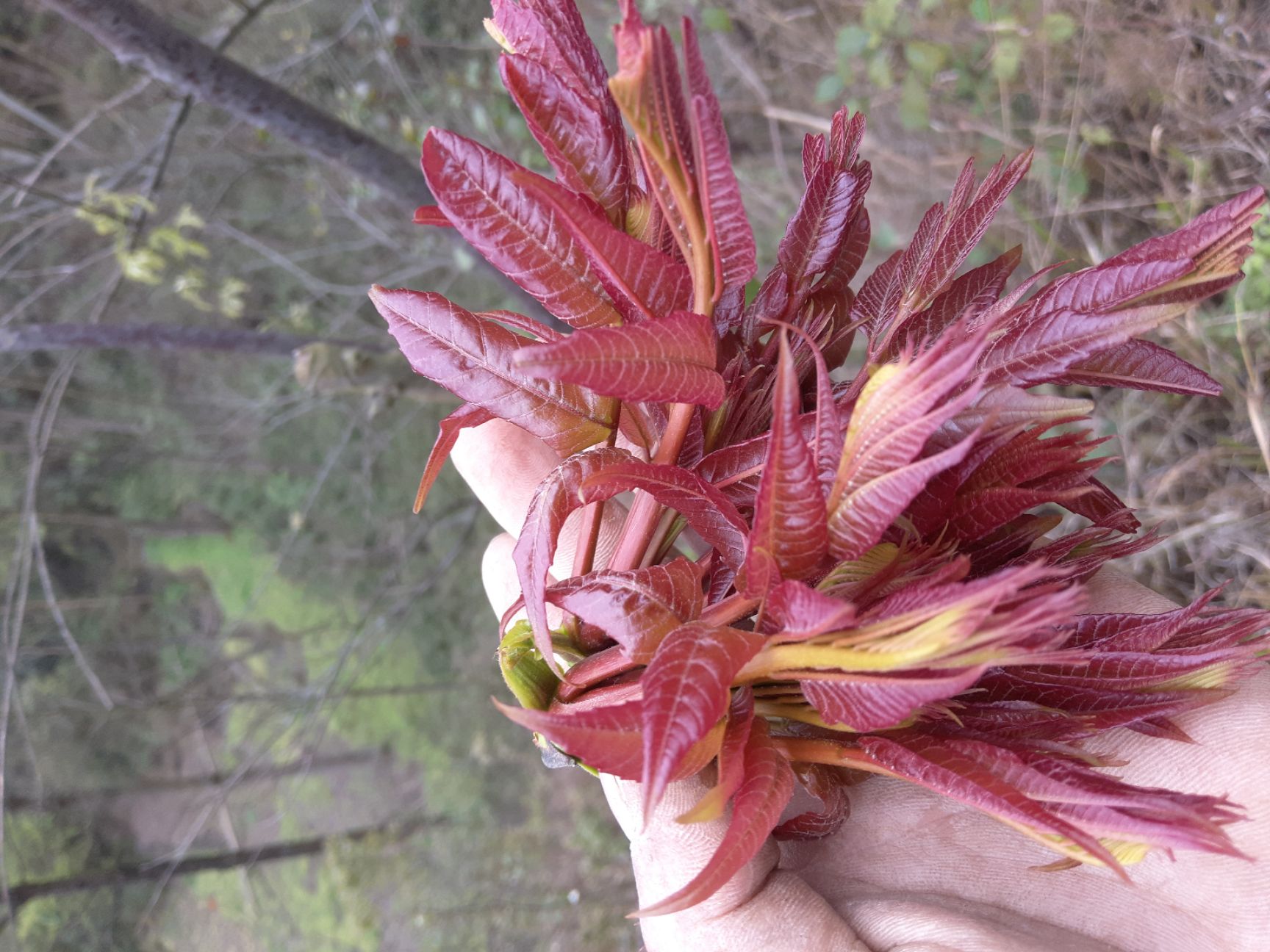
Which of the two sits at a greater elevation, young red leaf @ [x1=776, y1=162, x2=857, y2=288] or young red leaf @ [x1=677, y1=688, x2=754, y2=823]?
young red leaf @ [x1=776, y1=162, x2=857, y2=288]

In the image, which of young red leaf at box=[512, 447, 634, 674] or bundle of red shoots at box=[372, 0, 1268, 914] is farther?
young red leaf at box=[512, 447, 634, 674]

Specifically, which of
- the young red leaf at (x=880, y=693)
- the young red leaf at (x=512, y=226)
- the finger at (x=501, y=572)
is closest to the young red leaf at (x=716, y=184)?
the young red leaf at (x=512, y=226)

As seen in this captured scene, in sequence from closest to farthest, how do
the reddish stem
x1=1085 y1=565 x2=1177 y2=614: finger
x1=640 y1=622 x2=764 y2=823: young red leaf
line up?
x1=640 y1=622 x2=764 y2=823: young red leaf → the reddish stem → x1=1085 y1=565 x2=1177 y2=614: finger

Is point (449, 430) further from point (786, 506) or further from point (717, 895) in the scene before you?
point (717, 895)

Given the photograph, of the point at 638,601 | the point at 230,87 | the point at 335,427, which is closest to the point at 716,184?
the point at 638,601

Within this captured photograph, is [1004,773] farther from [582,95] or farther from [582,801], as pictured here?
[582,801]

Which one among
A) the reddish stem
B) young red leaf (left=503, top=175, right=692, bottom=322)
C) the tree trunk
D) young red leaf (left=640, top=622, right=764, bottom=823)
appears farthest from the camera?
the tree trunk

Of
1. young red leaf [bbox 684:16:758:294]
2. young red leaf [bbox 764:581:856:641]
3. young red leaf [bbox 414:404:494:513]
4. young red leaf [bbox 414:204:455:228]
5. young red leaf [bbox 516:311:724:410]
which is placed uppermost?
young red leaf [bbox 684:16:758:294]

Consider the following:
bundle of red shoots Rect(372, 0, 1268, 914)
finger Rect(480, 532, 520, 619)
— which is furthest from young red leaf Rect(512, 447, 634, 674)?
finger Rect(480, 532, 520, 619)

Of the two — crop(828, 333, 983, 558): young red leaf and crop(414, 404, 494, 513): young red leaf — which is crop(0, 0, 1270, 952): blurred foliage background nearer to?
crop(414, 404, 494, 513): young red leaf
